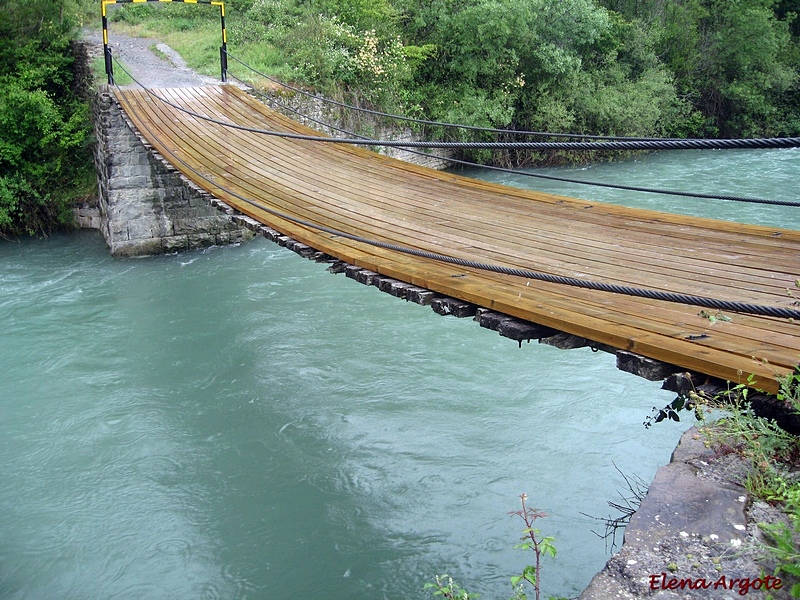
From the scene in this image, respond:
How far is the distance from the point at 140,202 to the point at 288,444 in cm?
489

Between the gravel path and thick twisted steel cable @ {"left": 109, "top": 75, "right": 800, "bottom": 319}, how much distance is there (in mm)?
3230

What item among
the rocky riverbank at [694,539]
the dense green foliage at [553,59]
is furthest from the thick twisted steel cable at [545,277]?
the dense green foliage at [553,59]

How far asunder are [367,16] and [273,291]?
634 cm

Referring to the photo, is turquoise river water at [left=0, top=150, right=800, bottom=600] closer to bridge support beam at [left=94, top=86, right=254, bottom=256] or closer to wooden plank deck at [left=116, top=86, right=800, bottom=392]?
bridge support beam at [left=94, top=86, right=254, bottom=256]

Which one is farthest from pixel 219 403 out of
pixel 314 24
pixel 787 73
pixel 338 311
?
pixel 787 73

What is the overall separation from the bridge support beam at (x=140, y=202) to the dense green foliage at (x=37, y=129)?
27.4 inches

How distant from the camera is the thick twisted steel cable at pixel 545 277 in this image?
232 cm

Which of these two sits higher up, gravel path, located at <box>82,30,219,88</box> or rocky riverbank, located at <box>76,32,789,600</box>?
gravel path, located at <box>82,30,219,88</box>

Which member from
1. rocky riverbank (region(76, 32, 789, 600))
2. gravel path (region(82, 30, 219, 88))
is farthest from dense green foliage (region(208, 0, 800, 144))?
rocky riverbank (region(76, 32, 789, 600))

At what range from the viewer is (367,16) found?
12.5 m

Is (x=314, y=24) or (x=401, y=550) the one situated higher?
Answer: (x=314, y=24)

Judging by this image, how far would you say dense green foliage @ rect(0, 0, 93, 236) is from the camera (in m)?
9.39

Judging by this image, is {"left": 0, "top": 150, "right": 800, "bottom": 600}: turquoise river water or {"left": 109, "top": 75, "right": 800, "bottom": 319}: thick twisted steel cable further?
{"left": 0, "top": 150, "right": 800, "bottom": 600}: turquoise river water

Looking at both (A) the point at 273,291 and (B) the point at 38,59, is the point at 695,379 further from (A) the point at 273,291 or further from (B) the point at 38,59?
(B) the point at 38,59
